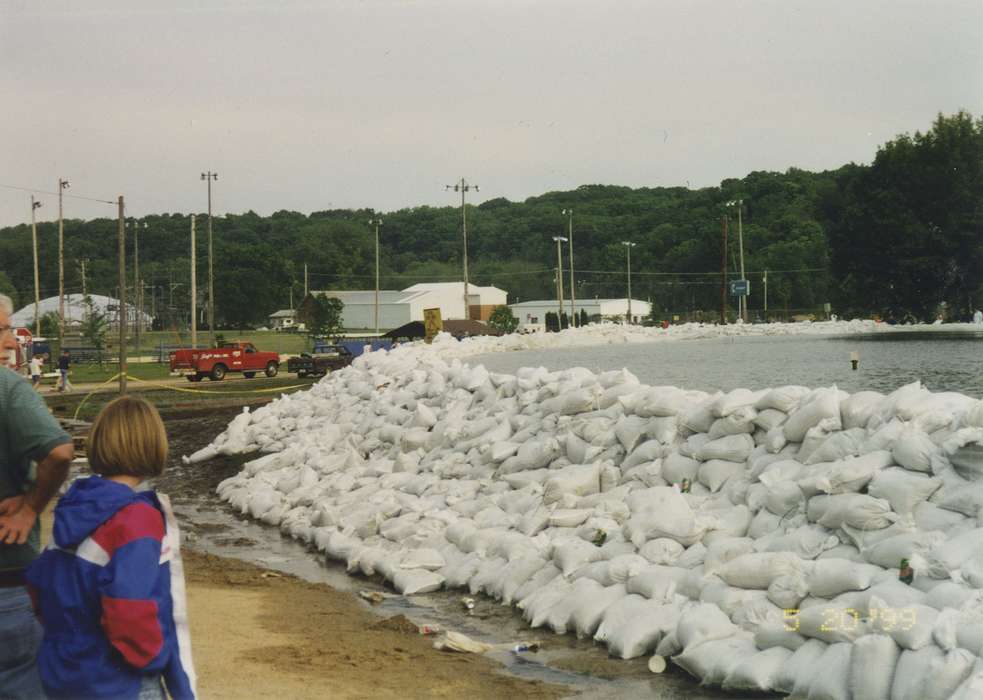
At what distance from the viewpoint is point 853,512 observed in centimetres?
559

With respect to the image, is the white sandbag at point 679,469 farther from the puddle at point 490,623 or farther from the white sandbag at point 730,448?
the puddle at point 490,623

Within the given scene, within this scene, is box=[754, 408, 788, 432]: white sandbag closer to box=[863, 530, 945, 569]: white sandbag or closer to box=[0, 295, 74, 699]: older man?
box=[863, 530, 945, 569]: white sandbag

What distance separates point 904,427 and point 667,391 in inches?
97.9

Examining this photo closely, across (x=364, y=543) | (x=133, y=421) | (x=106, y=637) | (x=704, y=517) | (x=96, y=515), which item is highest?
(x=133, y=421)

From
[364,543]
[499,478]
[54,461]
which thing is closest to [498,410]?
[499,478]

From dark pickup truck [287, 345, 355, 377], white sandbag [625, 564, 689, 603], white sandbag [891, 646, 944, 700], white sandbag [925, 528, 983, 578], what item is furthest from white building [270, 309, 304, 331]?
white sandbag [891, 646, 944, 700]

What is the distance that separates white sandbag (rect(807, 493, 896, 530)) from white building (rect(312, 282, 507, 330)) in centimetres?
6643

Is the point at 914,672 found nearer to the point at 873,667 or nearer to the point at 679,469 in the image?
the point at 873,667

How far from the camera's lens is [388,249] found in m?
90.6

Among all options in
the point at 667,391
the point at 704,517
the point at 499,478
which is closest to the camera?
the point at 704,517

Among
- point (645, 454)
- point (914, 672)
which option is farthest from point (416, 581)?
point (914, 672)

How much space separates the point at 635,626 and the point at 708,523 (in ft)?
3.20

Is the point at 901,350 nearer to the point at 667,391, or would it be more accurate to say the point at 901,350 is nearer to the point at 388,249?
the point at 667,391

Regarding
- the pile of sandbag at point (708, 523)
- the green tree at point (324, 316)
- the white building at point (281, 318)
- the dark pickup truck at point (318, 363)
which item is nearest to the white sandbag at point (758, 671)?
Answer: the pile of sandbag at point (708, 523)
